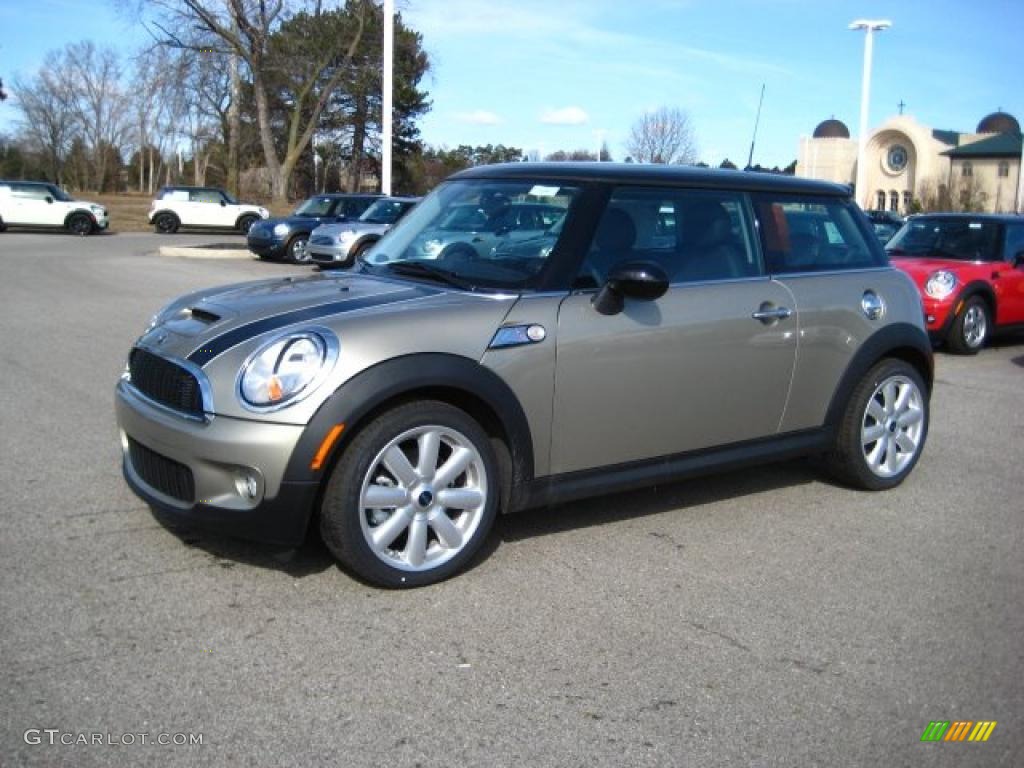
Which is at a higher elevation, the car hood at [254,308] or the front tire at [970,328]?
the car hood at [254,308]

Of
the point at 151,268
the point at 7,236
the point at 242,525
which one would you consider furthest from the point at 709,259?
the point at 7,236

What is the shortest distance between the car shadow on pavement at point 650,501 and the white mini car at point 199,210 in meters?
30.6

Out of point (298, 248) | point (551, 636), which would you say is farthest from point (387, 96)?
point (551, 636)

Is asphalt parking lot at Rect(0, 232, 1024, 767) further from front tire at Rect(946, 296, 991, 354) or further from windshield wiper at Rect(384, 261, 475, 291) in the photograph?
front tire at Rect(946, 296, 991, 354)

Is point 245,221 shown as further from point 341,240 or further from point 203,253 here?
point 341,240

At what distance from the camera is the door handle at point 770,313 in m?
4.86

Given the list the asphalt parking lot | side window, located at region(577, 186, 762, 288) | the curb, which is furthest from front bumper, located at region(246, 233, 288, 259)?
side window, located at region(577, 186, 762, 288)

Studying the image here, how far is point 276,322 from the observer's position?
3920 mm

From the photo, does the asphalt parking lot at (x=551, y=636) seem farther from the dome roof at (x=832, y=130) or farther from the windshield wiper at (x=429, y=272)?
the dome roof at (x=832, y=130)

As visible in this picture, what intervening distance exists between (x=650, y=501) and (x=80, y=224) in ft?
98.3

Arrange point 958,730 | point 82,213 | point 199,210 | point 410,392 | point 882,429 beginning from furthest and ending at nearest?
point 199,210, point 82,213, point 882,429, point 410,392, point 958,730

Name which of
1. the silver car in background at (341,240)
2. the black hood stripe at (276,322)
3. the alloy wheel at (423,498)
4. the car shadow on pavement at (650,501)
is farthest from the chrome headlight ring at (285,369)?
the silver car in background at (341,240)

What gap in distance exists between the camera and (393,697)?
313cm

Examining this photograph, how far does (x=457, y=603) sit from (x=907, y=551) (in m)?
2.23
